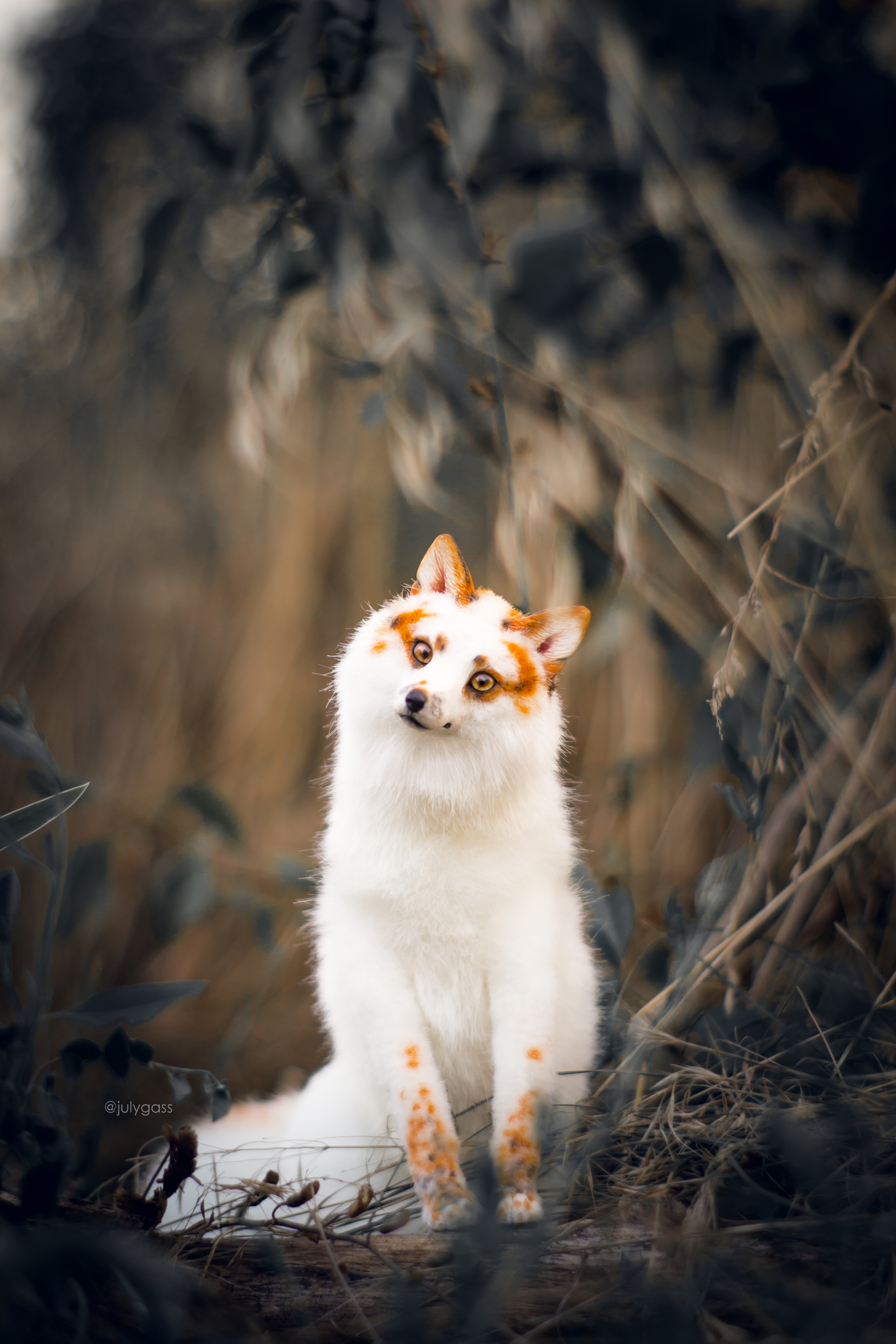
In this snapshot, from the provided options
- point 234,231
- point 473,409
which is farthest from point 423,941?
point 234,231

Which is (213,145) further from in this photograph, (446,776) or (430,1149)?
(430,1149)

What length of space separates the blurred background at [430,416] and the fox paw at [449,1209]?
1.42 ft

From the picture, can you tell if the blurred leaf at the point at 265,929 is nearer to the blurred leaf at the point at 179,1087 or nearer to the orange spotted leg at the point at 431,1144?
the blurred leaf at the point at 179,1087

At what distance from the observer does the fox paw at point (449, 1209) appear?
707 mm

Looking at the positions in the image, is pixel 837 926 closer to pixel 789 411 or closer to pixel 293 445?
pixel 789 411

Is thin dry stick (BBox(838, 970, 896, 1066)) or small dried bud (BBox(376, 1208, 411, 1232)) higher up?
thin dry stick (BBox(838, 970, 896, 1066))

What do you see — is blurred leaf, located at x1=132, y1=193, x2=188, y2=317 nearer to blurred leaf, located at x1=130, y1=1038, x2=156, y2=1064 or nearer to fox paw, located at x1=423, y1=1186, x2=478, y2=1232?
blurred leaf, located at x1=130, y1=1038, x2=156, y2=1064

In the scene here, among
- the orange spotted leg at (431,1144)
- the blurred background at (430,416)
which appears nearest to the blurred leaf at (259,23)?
the blurred background at (430,416)

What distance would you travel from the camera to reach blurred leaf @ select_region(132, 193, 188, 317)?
936mm

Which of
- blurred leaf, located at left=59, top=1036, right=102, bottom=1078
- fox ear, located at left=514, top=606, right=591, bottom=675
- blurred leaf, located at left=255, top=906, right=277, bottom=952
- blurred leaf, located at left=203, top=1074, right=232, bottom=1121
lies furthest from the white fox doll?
blurred leaf, located at left=255, top=906, right=277, bottom=952

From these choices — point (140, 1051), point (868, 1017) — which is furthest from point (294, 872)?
point (868, 1017)

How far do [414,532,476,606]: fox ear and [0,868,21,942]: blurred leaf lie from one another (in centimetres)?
48

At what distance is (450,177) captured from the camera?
1.07 m

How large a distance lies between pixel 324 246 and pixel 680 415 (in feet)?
2.15
